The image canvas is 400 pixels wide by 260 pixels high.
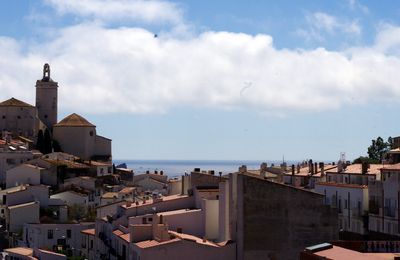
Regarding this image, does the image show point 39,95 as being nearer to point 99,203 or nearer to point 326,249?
point 99,203

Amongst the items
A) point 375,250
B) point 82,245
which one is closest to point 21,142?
point 82,245

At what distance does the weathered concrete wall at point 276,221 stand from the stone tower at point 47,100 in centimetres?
8207

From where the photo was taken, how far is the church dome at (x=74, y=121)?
373 ft

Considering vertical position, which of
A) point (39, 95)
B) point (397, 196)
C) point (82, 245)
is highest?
point (39, 95)

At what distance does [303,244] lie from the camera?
41719 millimetres

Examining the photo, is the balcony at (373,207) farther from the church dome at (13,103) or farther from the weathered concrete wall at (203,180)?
the church dome at (13,103)

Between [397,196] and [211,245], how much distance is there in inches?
426

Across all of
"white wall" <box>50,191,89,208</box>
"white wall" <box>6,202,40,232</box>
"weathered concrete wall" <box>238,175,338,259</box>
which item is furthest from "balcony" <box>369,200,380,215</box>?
"white wall" <box>50,191,89,208</box>

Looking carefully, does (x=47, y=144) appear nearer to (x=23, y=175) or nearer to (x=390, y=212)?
(x=23, y=175)

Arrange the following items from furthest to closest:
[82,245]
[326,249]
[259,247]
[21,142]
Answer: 1. [21,142]
2. [82,245]
3. [259,247]
4. [326,249]

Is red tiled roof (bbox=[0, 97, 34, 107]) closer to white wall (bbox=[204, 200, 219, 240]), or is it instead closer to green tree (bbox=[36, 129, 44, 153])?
green tree (bbox=[36, 129, 44, 153])

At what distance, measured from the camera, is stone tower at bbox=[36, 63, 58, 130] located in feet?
398

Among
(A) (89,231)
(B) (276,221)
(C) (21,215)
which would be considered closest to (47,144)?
(C) (21,215)

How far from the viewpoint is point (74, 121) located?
115 m
